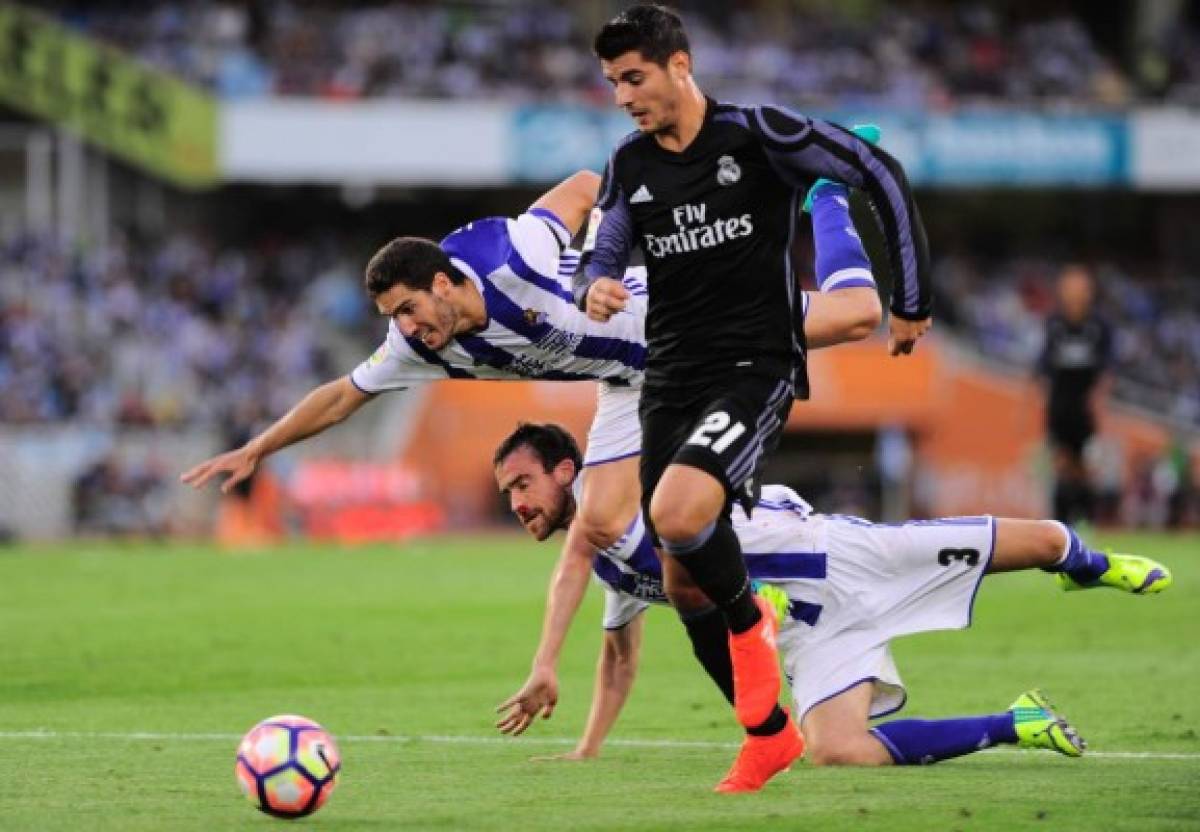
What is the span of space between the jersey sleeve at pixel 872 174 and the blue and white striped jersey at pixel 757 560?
133cm

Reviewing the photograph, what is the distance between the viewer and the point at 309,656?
14234mm

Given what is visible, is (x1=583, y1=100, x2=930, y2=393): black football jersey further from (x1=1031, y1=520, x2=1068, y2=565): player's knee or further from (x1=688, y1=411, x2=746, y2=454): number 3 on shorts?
(x1=1031, y1=520, x2=1068, y2=565): player's knee

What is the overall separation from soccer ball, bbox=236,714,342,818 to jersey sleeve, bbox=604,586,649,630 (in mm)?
2013

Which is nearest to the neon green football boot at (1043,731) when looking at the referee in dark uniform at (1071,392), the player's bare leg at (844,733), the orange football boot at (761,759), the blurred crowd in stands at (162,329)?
the player's bare leg at (844,733)

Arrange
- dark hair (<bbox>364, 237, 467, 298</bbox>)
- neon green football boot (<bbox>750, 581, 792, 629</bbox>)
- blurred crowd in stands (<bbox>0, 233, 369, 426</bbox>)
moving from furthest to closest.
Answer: blurred crowd in stands (<bbox>0, 233, 369, 426</bbox>) < neon green football boot (<bbox>750, 581, 792, 629</bbox>) < dark hair (<bbox>364, 237, 467, 298</bbox>)

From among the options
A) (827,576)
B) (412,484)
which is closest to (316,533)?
(412,484)

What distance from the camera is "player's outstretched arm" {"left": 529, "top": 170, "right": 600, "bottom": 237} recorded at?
9281 mm

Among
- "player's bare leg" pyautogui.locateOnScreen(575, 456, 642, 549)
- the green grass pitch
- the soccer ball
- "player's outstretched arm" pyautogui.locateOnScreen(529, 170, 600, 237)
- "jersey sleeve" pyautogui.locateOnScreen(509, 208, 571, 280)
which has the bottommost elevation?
the green grass pitch

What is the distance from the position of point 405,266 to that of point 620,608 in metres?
1.63

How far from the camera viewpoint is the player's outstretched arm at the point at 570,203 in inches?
365

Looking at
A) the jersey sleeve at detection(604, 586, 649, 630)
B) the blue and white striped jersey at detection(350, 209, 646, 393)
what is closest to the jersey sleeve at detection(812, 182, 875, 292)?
the blue and white striped jersey at detection(350, 209, 646, 393)

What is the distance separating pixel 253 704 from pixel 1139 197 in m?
36.3

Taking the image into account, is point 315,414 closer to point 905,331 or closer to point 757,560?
point 757,560

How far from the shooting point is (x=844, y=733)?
8609 mm
